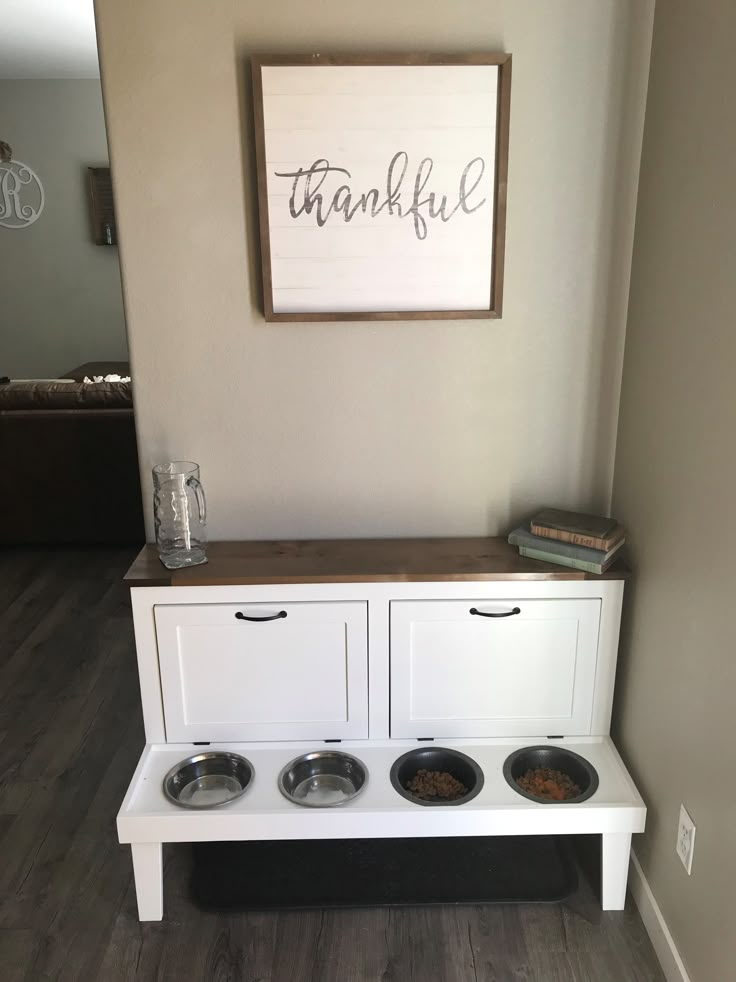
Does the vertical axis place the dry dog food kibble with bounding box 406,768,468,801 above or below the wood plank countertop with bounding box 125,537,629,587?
below

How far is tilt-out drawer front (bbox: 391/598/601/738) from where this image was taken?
1920mm

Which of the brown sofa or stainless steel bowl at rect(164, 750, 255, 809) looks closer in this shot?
stainless steel bowl at rect(164, 750, 255, 809)

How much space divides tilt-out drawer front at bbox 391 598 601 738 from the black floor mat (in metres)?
0.29

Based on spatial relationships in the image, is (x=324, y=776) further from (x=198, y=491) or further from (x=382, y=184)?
(x=382, y=184)

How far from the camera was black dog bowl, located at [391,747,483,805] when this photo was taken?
1912 mm

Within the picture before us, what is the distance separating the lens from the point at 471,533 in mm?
2158

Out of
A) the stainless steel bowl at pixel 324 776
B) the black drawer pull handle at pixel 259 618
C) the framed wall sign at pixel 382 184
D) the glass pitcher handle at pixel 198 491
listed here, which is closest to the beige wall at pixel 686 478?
the framed wall sign at pixel 382 184

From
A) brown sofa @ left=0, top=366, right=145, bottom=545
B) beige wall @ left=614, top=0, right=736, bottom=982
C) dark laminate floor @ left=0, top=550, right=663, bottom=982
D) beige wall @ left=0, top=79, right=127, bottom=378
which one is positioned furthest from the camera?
beige wall @ left=0, top=79, right=127, bottom=378

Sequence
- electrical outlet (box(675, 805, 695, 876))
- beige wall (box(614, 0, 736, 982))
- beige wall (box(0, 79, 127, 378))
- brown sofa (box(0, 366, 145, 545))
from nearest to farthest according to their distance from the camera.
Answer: beige wall (box(614, 0, 736, 982))
electrical outlet (box(675, 805, 695, 876))
brown sofa (box(0, 366, 145, 545))
beige wall (box(0, 79, 127, 378))

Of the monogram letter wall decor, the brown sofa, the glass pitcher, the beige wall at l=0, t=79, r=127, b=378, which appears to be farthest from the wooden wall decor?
the glass pitcher

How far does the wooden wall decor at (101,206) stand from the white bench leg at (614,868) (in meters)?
5.56

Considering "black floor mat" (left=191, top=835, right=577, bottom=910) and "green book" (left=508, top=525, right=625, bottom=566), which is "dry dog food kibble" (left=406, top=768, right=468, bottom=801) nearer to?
"black floor mat" (left=191, top=835, right=577, bottom=910)

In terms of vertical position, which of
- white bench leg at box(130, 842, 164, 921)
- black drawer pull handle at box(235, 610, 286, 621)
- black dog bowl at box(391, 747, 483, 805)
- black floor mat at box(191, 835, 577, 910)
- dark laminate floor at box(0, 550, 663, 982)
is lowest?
dark laminate floor at box(0, 550, 663, 982)

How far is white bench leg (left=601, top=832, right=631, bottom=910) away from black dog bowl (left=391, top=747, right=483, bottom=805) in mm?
307
